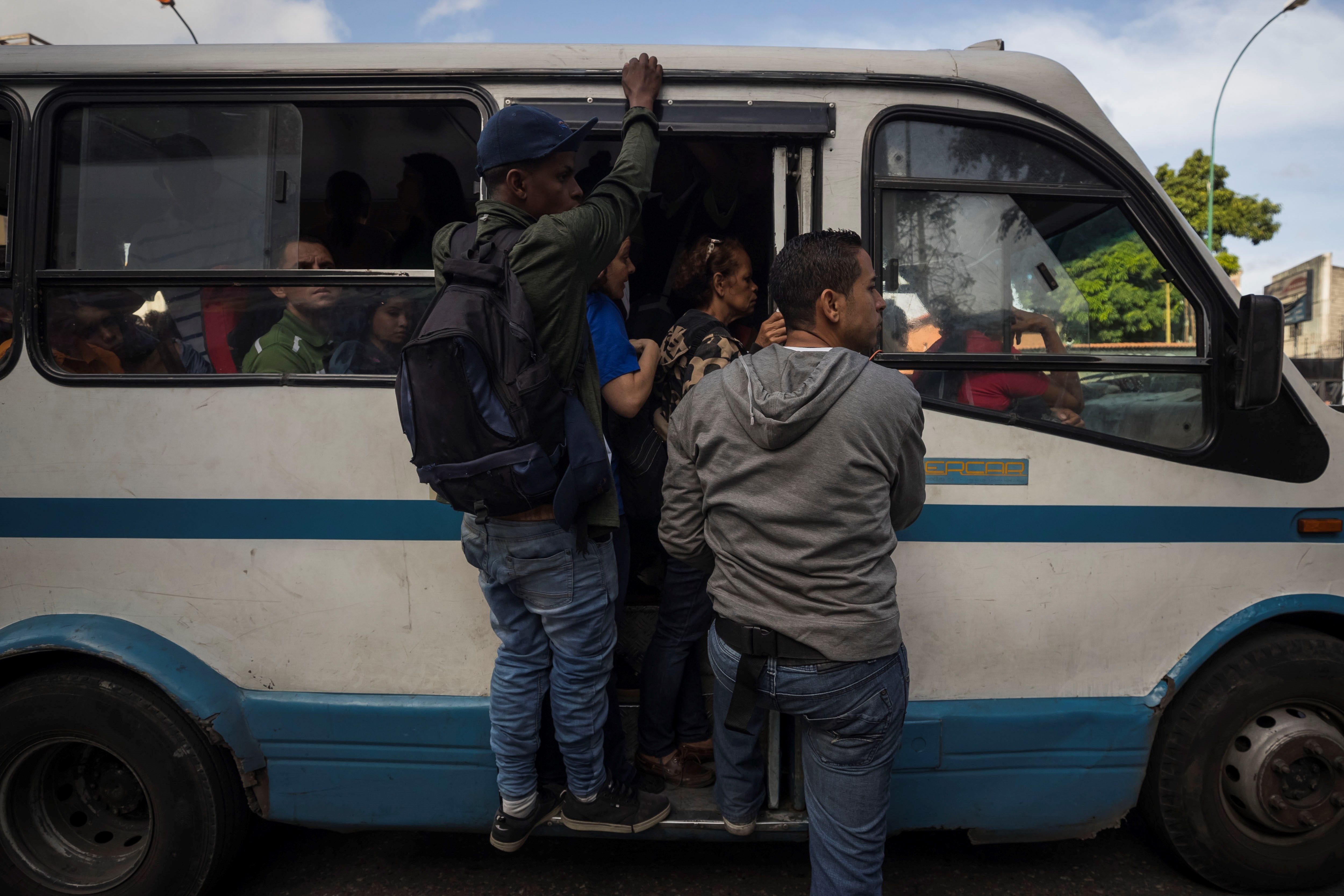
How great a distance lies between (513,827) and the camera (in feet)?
7.81

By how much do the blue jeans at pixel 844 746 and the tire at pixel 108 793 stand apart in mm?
1809

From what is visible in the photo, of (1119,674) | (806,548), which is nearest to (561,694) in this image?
(806,548)

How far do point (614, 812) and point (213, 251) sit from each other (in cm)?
216

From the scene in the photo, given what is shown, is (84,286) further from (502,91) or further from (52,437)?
(502,91)

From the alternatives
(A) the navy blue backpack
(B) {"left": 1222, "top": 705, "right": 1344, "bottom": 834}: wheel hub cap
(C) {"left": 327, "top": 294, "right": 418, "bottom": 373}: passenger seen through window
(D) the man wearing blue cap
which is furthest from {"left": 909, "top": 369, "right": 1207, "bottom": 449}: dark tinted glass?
(C) {"left": 327, "top": 294, "right": 418, "bottom": 373}: passenger seen through window

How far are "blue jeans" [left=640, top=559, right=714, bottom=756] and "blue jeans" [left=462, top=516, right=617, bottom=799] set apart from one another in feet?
1.29

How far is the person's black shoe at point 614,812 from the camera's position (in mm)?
2461

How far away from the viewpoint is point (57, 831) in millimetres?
2697

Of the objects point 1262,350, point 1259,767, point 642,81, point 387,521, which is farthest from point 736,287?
point 1259,767

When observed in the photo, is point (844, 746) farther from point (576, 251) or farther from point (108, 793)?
point (108, 793)

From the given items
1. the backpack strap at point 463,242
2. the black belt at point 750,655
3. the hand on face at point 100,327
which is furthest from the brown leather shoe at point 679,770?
the hand on face at point 100,327

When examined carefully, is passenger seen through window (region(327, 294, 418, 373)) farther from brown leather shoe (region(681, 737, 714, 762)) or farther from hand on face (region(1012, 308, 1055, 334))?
hand on face (region(1012, 308, 1055, 334))

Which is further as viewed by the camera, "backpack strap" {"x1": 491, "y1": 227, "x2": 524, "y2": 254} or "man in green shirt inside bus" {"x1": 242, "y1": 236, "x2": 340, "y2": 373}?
"man in green shirt inside bus" {"x1": 242, "y1": 236, "x2": 340, "y2": 373}

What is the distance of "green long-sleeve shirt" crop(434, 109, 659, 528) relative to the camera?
6.76 ft
